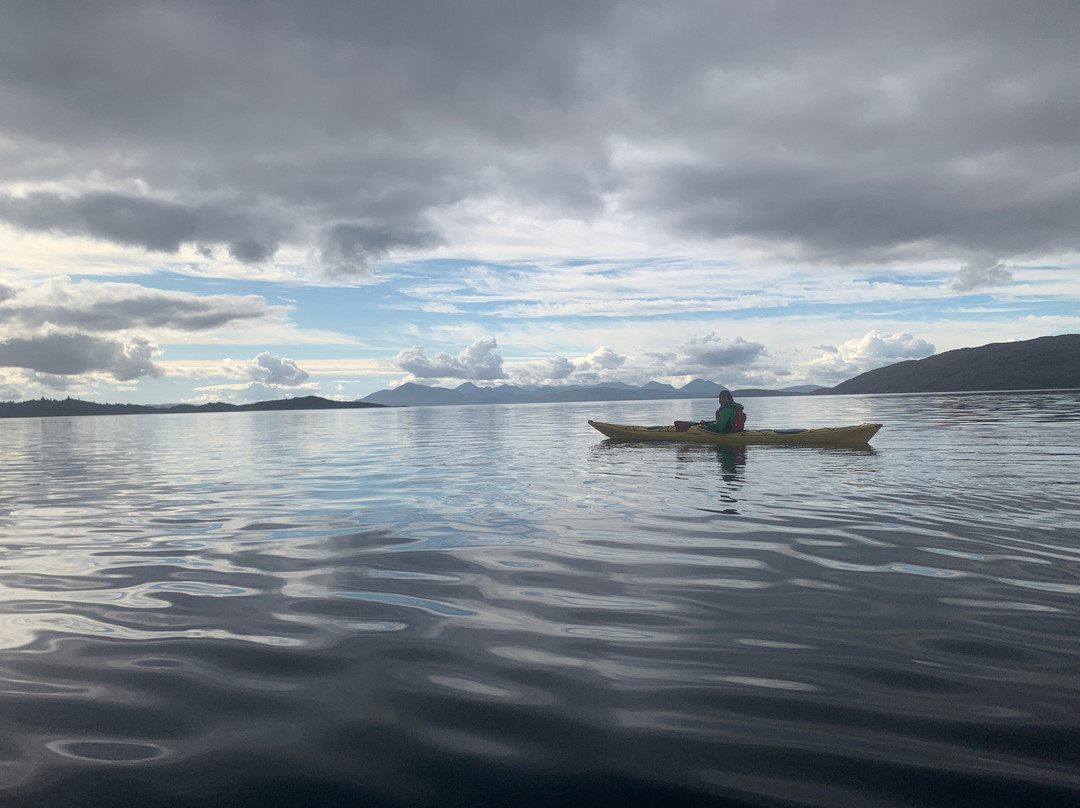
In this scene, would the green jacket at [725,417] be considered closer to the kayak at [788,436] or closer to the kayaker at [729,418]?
the kayaker at [729,418]

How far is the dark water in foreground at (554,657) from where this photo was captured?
3.63 metres

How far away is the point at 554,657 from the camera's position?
17.7 feet

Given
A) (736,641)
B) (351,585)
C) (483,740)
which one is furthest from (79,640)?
(736,641)

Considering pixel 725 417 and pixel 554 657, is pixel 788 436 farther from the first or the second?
pixel 554 657

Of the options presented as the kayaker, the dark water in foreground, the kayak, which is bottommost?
the dark water in foreground

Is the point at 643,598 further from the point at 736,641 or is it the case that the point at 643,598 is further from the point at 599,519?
the point at 599,519

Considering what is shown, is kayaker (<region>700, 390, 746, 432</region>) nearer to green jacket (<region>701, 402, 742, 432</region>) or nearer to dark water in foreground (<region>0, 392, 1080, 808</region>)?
green jacket (<region>701, 402, 742, 432</region>)

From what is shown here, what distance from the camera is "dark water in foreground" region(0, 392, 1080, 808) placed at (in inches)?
143

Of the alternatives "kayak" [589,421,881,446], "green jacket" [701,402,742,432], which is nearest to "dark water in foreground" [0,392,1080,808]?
"kayak" [589,421,881,446]

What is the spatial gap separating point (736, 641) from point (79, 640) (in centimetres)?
685

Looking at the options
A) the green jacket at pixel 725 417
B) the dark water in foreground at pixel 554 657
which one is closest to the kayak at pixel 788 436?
the green jacket at pixel 725 417

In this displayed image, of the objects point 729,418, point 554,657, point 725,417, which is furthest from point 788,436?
point 554,657

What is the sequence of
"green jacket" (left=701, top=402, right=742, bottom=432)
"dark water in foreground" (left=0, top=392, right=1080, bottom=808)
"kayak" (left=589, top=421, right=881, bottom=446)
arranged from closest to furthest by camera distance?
"dark water in foreground" (left=0, top=392, right=1080, bottom=808) < "kayak" (left=589, top=421, right=881, bottom=446) < "green jacket" (left=701, top=402, right=742, bottom=432)

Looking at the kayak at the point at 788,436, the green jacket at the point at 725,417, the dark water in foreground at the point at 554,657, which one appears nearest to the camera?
the dark water in foreground at the point at 554,657
